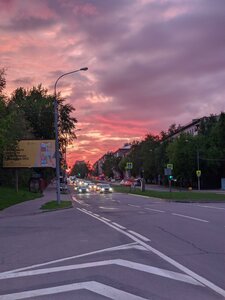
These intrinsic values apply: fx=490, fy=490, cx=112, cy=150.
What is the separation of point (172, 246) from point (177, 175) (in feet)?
287

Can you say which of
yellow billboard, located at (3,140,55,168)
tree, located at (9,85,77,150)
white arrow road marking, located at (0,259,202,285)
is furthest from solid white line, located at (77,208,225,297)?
tree, located at (9,85,77,150)

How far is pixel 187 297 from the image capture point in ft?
23.3

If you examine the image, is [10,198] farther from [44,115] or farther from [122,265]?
[44,115]

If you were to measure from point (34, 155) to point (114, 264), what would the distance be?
53.3 meters

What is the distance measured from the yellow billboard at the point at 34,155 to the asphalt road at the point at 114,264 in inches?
1790

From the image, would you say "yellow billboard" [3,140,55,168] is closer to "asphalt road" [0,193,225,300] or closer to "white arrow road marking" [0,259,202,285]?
"asphalt road" [0,193,225,300]

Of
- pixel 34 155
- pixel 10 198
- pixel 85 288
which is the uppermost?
pixel 34 155

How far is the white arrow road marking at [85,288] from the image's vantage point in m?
7.14

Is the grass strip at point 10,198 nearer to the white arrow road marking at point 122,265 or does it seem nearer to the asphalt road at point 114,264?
the asphalt road at point 114,264

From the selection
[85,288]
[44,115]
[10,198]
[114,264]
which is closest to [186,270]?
[114,264]

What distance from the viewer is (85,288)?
7.63 meters

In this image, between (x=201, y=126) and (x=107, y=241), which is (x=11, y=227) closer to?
(x=107, y=241)

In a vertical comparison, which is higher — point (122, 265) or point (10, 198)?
point (10, 198)

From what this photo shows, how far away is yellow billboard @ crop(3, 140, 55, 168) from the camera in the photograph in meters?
61.7
